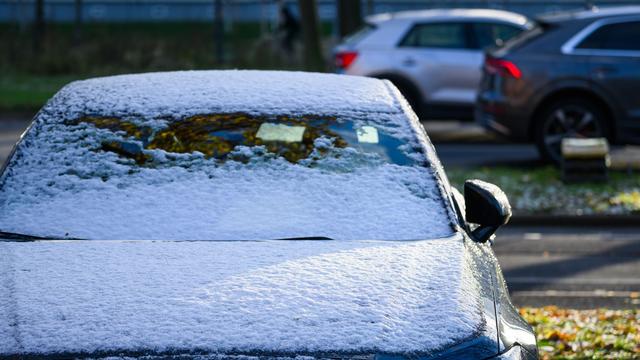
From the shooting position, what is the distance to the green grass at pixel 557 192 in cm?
1349

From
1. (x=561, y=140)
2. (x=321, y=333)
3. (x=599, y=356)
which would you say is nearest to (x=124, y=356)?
(x=321, y=333)

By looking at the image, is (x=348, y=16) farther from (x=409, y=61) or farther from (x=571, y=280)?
(x=571, y=280)

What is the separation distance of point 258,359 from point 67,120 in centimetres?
198

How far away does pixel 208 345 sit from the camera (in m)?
3.88

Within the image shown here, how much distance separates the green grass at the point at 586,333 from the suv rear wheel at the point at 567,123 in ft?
26.9

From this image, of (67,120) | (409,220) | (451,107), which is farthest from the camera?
(451,107)

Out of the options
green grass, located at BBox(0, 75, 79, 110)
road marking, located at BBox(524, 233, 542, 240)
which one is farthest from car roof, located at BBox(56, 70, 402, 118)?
green grass, located at BBox(0, 75, 79, 110)

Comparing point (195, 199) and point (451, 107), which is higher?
point (195, 199)

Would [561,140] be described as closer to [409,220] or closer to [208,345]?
[409,220]

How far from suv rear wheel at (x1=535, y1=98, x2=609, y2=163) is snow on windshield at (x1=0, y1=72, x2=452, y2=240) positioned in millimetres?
11128

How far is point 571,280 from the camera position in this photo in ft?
33.1

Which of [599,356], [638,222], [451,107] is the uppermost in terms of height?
[599,356]

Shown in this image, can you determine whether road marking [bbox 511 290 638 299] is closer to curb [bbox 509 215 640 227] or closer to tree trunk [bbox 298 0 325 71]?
curb [bbox 509 215 640 227]

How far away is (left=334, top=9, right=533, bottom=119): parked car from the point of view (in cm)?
2020
